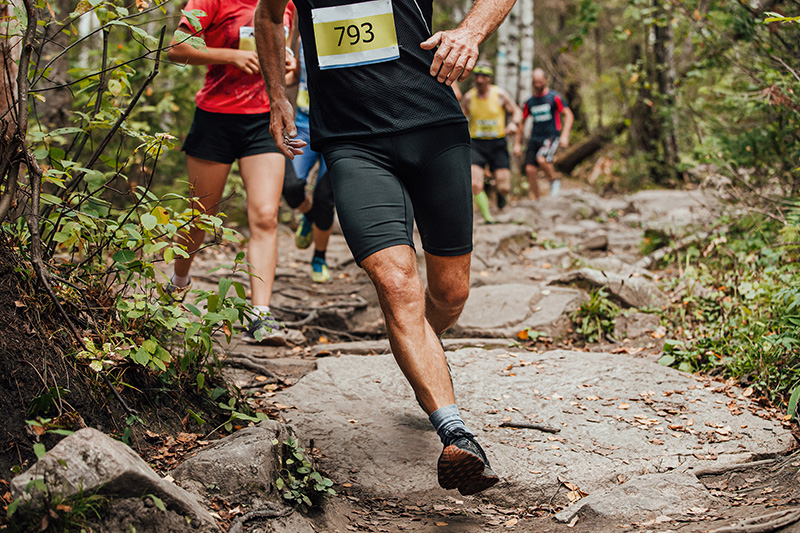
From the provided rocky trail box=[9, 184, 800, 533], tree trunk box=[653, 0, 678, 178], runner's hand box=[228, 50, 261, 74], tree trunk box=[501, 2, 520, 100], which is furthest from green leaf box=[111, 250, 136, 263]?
tree trunk box=[501, 2, 520, 100]

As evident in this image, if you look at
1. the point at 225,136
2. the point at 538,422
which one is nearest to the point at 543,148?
the point at 225,136

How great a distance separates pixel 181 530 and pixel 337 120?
155 centimetres

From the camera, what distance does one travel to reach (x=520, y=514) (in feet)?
8.50

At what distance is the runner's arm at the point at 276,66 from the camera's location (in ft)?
9.70

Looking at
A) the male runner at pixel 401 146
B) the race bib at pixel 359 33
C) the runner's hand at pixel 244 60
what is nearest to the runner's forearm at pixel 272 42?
the male runner at pixel 401 146

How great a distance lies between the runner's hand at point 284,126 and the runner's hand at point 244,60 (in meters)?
1.12

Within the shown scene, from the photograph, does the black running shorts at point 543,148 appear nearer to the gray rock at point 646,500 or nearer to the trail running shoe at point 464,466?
the gray rock at point 646,500

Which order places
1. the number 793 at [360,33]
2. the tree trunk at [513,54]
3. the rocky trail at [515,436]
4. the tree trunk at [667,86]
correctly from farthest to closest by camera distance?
the tree trunk at [513,54] < the tree trunk at [667,86] < the number 793 at [360,33] < the rocky trail at [515,436]

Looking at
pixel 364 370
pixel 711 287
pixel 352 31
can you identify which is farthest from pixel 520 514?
pixel 711 287

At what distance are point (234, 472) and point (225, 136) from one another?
95.9 inches

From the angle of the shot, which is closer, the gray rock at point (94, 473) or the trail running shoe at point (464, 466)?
the gray rock at point (94, 473)

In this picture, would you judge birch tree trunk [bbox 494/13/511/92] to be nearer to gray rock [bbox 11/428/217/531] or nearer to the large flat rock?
the large flat rock

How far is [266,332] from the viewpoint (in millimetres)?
4008

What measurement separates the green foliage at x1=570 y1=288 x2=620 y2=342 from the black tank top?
2628 millimetres
